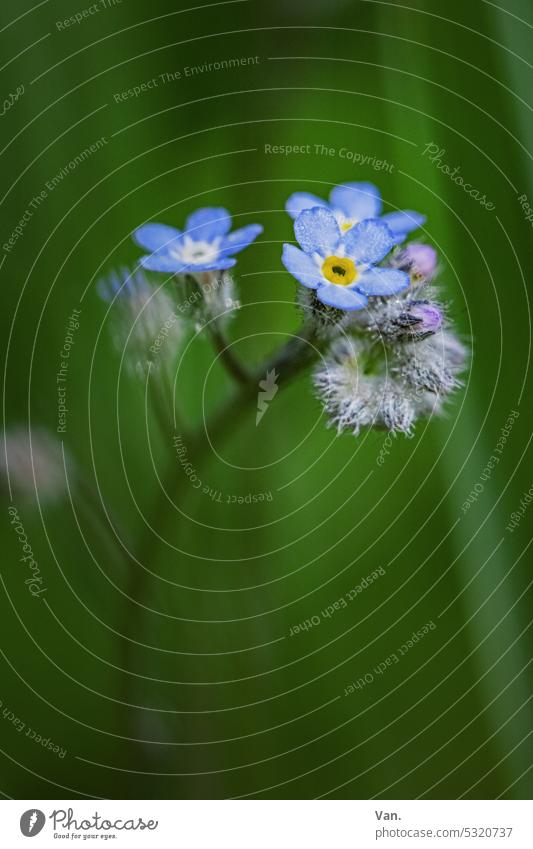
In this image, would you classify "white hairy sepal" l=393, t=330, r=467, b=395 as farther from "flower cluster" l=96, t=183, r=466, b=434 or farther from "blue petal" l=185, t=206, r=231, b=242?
Answer: "blue petal" l=185, t=206, r=231, b=242

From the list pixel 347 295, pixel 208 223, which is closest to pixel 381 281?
pixel 347 295

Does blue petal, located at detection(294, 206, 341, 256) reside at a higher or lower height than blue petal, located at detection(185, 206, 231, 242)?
lower

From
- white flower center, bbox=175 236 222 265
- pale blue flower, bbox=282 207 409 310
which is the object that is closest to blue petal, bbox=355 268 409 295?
pale blue flower, bbox=282 207 409 310

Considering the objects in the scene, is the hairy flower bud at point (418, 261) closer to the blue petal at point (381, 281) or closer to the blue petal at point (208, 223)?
the blue petal at point (381, 281)

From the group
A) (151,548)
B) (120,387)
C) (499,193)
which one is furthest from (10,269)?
(499,193)

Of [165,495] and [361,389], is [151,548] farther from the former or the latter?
[361,389]

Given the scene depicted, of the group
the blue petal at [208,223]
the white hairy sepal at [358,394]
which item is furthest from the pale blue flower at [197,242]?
the white hairy sepal at [358,394]

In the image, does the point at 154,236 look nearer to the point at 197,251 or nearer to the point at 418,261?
the point at 197,251
